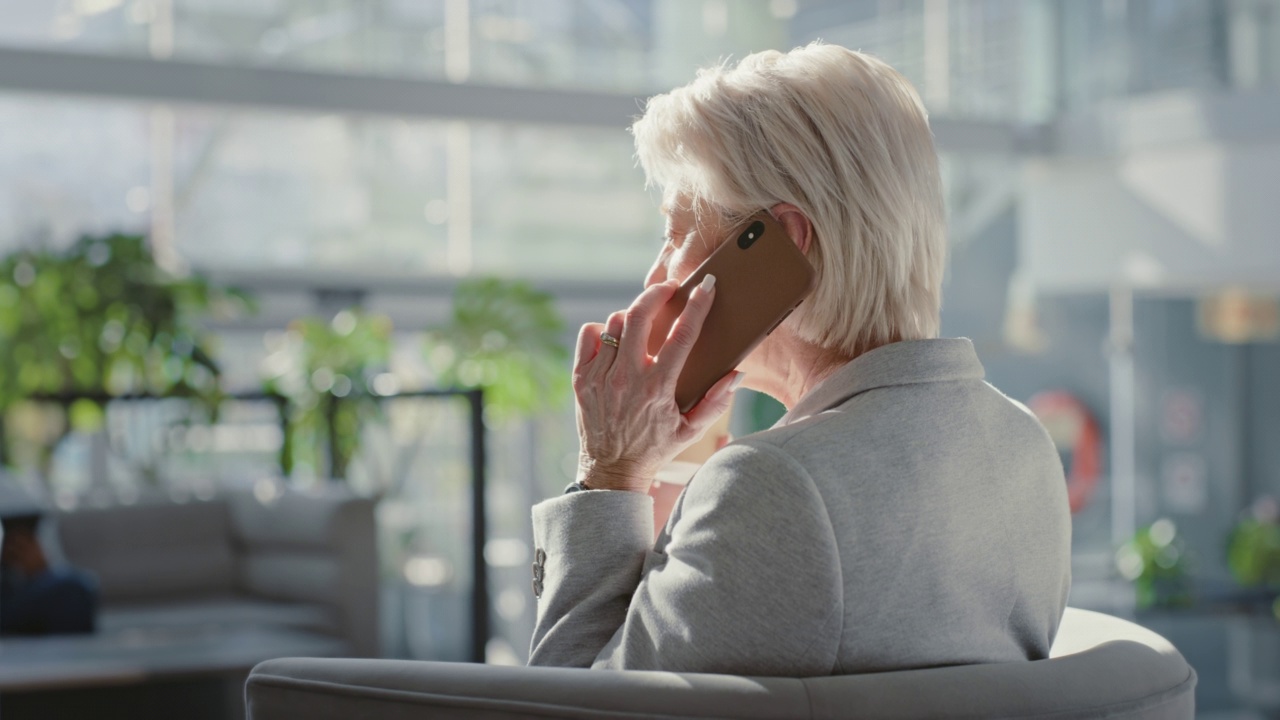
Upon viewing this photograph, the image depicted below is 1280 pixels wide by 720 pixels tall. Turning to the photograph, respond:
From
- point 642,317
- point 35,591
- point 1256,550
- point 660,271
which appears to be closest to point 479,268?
point 35,591

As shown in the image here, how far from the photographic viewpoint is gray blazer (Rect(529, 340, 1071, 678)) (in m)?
0.90

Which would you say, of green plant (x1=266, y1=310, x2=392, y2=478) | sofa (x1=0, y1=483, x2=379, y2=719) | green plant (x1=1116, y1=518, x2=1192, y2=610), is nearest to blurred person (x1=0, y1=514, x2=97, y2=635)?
sofa (x1=0, y1=483, x2=379, y2=719)

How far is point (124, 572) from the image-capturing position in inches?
179

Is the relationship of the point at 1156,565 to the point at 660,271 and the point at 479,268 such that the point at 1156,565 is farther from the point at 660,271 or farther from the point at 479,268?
the point at 660,271

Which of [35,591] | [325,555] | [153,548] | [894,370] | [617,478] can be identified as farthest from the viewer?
[153,548]

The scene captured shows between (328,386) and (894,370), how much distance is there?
4021mm

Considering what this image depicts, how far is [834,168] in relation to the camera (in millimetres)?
1053

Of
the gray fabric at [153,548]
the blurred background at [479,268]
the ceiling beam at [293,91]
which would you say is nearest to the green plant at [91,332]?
the blurred background at [479,268]

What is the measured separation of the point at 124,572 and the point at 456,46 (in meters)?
2.79

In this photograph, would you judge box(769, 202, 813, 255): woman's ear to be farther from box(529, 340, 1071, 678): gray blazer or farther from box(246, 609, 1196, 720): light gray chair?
box(246, 609, 1196, 720): light gray chair

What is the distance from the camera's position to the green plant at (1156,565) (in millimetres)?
6301

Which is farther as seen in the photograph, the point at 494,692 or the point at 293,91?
the point at 293,91

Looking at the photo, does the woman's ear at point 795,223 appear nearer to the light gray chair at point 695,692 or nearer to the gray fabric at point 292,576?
the light gray chair at point 695,692

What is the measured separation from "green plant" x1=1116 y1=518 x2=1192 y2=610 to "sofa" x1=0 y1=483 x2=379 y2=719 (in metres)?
4.21
